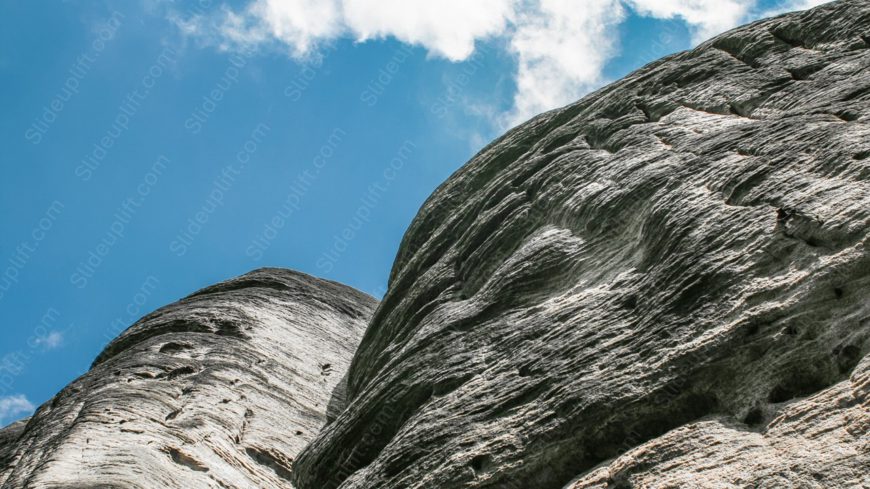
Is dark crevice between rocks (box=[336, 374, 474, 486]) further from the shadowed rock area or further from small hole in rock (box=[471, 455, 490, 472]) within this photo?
small hole in rock (box=[471, 455, 490, 472])

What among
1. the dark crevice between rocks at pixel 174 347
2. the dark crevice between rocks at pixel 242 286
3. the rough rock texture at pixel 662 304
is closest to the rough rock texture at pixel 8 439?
the dark crevice between rocks at pixel 174 347

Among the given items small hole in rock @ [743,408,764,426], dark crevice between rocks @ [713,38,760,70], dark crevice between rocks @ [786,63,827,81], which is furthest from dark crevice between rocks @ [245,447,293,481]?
dark crevice between rocks @ [786,63,827,81]

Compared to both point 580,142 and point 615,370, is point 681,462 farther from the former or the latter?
point 580,142

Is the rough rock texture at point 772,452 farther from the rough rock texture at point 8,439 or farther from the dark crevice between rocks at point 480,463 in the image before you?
the rough rock texture at point 8,439

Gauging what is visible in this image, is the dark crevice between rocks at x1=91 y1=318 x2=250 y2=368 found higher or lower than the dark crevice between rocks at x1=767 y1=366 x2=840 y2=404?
higher

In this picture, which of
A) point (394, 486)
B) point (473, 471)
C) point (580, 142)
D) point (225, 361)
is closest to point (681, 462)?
point (473, 471)

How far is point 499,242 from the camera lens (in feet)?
56.1

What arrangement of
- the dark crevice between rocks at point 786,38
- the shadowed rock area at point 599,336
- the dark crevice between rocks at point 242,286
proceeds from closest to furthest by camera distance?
the shadowed rock area at point 599,336
the dark crevice between rocks at point 786,38
the dark crevice between rocks at point 242,286

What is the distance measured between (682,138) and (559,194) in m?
2.56

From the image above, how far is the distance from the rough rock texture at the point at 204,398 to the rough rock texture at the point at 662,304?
2499 millimetres

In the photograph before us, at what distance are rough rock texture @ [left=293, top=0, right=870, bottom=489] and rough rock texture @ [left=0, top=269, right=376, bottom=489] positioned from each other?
2.50 metres

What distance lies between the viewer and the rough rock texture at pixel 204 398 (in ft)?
53.6

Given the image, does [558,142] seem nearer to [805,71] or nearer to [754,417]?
[805,71]

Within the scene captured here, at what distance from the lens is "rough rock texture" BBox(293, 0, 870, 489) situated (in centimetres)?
1000
